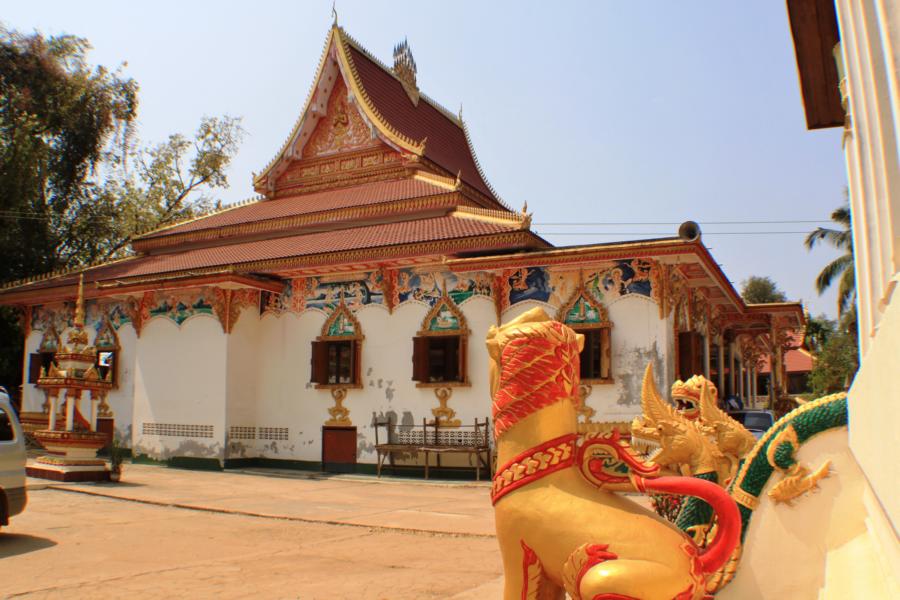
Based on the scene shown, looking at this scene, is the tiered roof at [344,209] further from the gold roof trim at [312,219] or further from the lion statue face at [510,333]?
the lion statue face at [510,333]

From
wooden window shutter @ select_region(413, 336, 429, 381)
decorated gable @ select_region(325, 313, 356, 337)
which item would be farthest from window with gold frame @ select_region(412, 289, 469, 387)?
decorated gable @ select_region(325, 313, 356, 337)

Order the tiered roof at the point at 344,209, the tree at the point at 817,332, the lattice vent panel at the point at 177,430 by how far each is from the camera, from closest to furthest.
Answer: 1. the tiered roof at the point at 344,209
2. the lattice vent panel at the point at 177,430
3. the tree at the point at 817,332

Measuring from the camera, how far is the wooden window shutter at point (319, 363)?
46.8ft

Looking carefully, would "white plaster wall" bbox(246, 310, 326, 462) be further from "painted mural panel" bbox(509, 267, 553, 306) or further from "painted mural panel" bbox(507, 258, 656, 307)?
"painted mural panel" bbox(507, 258, 656, 307)

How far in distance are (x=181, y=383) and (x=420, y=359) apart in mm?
5225

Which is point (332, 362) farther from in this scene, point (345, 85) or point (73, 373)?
point (345, 85)

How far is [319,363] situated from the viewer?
1436 cm

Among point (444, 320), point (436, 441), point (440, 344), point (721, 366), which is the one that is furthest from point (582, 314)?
point (721, 366)

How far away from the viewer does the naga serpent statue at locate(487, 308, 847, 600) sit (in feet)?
7.16

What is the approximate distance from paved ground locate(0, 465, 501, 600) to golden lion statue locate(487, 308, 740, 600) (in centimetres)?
294

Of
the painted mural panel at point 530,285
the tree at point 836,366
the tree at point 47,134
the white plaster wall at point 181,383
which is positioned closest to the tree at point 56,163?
the tree at point 47,134

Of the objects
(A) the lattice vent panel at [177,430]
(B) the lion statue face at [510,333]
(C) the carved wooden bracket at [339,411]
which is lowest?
(A) the lattice vent panel at [177,430]

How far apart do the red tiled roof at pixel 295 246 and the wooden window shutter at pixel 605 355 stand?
2360mm

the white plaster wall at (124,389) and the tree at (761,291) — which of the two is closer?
the white plaster wall at (124,389)
